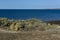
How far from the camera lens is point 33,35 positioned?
1744 centimetres

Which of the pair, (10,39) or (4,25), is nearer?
(10,39)

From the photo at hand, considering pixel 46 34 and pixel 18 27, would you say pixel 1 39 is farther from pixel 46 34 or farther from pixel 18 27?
pixel 18 27

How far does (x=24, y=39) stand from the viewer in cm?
1642

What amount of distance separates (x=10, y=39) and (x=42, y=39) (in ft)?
6.55

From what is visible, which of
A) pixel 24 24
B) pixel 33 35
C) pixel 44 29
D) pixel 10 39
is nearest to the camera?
pixel 10 39

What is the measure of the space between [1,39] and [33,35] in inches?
91.8

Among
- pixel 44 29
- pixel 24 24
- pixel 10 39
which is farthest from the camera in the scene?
pixel 24 24

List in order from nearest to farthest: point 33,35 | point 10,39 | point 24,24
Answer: point 10,39
point 33,35
point 24,24

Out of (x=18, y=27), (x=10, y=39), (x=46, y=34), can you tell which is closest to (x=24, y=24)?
(x=18, y=27)

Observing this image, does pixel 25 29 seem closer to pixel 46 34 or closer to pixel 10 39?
pixel 46 34

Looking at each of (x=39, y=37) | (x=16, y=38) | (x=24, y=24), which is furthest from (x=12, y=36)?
(x=24, y=24)

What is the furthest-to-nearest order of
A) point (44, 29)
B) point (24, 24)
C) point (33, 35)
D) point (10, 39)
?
1. point (24, 24)
2. point (44, 29)
3. point (33, 35)
4. point (10, 39)

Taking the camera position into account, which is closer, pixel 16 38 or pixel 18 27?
pixel 16 38

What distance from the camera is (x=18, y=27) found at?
21.0m
